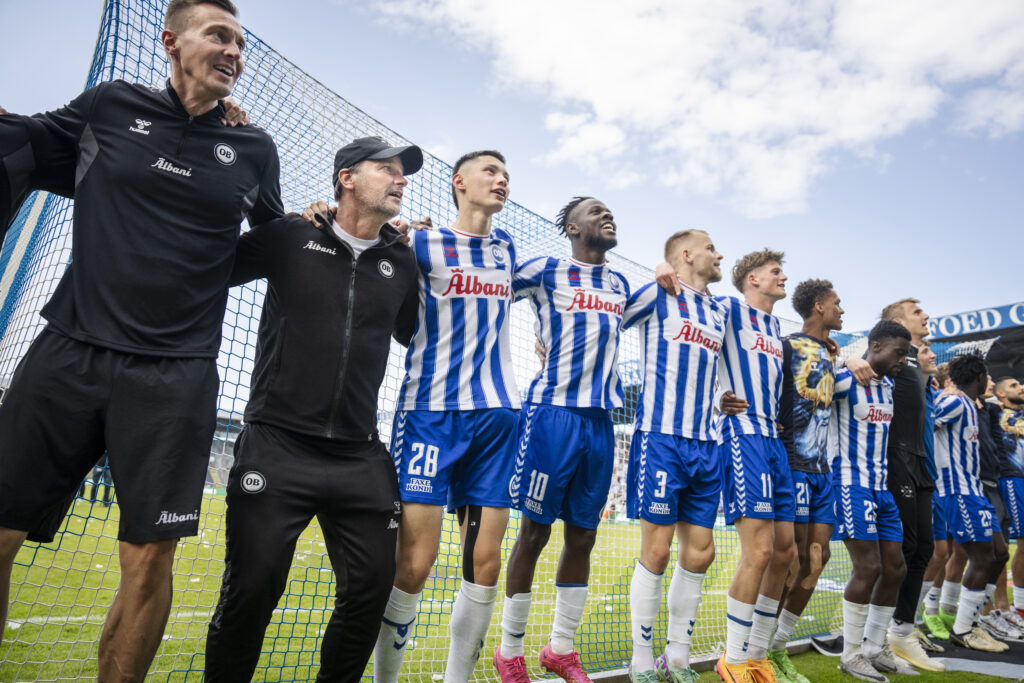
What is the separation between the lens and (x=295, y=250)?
9.09 ft

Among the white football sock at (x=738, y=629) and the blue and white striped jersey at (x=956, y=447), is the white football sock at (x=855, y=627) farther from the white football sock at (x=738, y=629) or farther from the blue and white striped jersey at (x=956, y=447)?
the blue and white striped jersey at (x=956, y=447)

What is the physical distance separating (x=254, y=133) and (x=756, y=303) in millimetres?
4000

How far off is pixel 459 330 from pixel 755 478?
2349 millimetres

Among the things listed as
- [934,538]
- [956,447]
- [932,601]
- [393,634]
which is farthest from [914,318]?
[393,634]

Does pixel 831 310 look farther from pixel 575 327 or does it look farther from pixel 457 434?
pixel 457 434

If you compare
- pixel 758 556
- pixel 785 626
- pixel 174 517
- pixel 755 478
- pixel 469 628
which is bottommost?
pixel 785 626

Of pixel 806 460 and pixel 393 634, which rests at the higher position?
pixel 806 460

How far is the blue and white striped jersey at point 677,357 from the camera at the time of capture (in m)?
4.32

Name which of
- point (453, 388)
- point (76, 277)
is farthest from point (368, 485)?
point (76, 277)

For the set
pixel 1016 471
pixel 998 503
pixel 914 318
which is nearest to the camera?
pixel 914 318

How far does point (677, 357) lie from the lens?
4.43m

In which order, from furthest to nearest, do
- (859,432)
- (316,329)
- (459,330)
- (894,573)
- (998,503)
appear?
(998,503) < (859,432) < (894,573) < (459,330) < (316,329)

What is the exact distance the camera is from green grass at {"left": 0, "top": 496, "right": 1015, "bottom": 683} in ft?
12.0

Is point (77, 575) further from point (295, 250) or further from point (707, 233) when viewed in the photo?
point (707, 233)
